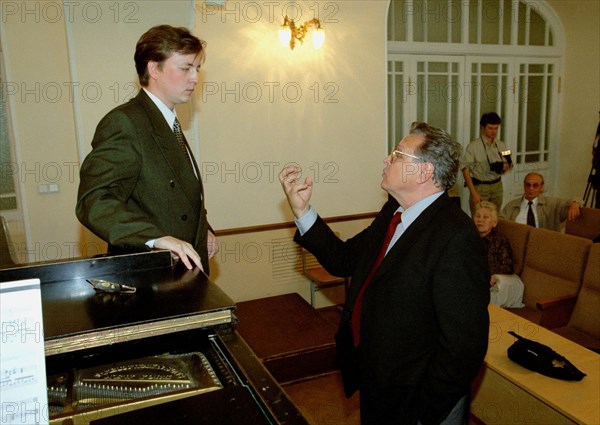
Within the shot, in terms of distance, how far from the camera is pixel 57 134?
421 cm

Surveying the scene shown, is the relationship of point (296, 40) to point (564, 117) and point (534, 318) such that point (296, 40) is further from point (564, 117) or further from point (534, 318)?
point (564, 117)

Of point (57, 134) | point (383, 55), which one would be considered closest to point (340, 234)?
point (383, 55)

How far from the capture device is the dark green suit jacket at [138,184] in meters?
1.61

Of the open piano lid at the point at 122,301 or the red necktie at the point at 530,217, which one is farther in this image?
the red necktie at the point at 530,217

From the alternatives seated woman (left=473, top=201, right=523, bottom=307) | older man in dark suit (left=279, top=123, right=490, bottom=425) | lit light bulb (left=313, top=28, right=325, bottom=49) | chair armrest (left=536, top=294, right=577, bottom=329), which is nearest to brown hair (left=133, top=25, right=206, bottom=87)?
older man in dark suit (left=279, top=123, right=490, bottom=425)

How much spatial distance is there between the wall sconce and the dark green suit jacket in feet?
8.79

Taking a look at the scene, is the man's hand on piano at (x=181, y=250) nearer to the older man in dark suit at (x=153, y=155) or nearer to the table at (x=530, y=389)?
the older man in dark suit at (x=153, y=155)

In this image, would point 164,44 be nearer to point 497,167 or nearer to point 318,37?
point 318,37

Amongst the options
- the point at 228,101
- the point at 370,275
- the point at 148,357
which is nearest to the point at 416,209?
the point at 370,275

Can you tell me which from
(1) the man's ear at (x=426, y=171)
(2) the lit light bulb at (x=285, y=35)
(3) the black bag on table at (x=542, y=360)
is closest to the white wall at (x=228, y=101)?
(2) the lit light bulb at (x=285, y=35)

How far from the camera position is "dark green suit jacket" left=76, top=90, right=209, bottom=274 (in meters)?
1.61

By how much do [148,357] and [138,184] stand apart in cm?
82

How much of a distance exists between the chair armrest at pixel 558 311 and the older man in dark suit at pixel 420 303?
166cm

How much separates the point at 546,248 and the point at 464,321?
7.69 ft
